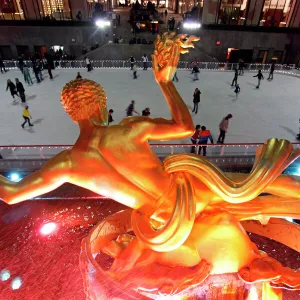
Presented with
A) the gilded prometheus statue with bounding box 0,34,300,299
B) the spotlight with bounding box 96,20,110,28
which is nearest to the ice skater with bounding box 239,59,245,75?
the spotlight with bounding box 96,20,110,28

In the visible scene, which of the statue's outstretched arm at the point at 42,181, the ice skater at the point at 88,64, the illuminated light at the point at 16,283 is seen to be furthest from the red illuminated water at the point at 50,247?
the ice skater at the point at 88,64

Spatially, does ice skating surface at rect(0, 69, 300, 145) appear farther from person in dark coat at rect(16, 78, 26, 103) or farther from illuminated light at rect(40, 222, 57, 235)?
illuminated light at rect(40, 222, 57, 235)

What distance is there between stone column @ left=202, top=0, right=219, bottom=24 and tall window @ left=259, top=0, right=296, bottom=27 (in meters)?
3.47

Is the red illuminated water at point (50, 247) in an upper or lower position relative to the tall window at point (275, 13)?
lower

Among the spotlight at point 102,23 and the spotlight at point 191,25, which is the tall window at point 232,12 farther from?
the spotlight at point 102,23

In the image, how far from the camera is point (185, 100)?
1260 centimetres

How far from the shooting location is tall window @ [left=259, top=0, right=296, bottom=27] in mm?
20891

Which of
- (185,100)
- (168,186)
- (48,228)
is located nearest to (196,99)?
(185,100)

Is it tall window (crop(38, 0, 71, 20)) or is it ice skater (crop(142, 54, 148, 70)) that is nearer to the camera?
ice skater (crop(142, 54, 148, 70))

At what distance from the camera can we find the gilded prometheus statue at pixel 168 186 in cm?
262

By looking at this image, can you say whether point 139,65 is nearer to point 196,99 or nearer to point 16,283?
point 196,99

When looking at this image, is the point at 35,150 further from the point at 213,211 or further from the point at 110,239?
the point at 213,211

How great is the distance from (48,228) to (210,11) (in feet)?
64.4

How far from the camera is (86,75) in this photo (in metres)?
16.3
